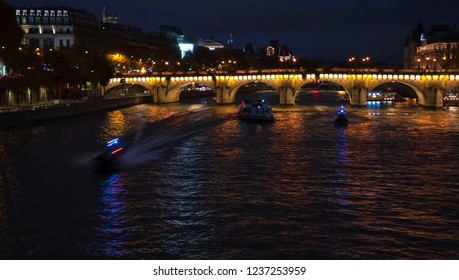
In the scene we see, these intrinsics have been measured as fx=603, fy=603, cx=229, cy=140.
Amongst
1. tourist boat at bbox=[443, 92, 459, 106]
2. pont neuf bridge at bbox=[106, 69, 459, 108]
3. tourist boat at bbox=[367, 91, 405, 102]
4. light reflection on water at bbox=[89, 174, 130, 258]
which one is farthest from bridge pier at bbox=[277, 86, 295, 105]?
light reflection on water at bbox=[89, 174, 130, 258]

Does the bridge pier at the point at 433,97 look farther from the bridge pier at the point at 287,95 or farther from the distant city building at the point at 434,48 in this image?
the distant city building at the point at 434,48

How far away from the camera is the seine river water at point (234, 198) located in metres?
18.1

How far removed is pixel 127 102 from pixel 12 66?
23062mm

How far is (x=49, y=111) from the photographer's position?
55.4 m

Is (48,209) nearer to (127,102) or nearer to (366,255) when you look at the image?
(366,255)

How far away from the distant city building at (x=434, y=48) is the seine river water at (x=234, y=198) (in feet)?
275

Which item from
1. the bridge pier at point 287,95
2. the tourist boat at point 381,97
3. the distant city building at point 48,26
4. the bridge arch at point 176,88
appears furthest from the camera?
the distant city building at point 48,26

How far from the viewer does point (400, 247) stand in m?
17.9

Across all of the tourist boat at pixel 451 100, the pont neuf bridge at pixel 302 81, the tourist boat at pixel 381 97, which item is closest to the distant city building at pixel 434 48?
the tourist boat at pixel 381 97

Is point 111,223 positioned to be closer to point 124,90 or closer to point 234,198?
point 234,198

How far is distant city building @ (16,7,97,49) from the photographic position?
11031 cm

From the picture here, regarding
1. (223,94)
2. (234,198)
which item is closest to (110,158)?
(234,198)

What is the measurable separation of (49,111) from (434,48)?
107809 millimetres

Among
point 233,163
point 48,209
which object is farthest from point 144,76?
point 48,209
